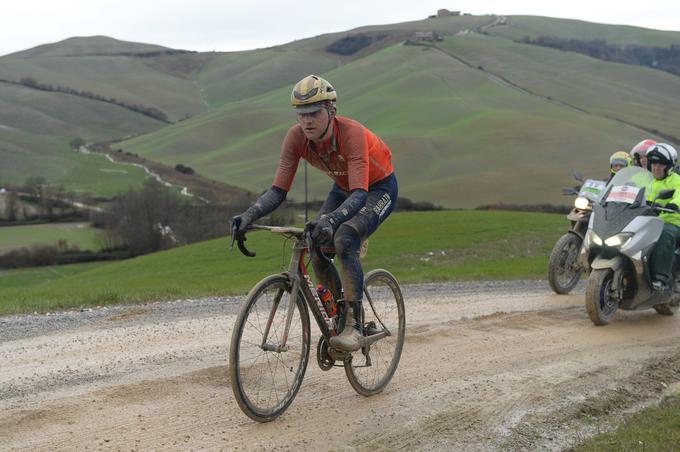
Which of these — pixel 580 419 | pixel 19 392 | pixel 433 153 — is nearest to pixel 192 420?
pixel 19 392

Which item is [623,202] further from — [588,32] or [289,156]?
[588,32]

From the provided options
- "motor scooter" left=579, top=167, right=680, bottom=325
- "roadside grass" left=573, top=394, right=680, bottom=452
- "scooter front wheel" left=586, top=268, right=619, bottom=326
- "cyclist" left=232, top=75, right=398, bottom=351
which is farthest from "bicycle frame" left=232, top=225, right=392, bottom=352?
"motor scooter" left=579, top=167, right=680, bottom=325

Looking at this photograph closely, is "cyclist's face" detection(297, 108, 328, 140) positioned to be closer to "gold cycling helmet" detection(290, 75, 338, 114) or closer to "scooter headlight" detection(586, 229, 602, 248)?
"gold cycling helmet" detection(290, 75, 338, 114)

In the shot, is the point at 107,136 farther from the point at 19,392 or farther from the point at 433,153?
the point at 19,392

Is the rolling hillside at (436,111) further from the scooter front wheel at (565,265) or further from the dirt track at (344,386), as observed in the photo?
the dirt track at (344,386)

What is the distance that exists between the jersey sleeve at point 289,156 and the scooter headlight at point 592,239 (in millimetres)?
5556

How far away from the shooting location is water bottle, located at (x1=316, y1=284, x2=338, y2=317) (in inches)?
241

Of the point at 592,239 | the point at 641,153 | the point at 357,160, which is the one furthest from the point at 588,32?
the point at 357,160

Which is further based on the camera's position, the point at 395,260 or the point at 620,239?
the point at 395,260

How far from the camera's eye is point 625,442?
5613 millimetres

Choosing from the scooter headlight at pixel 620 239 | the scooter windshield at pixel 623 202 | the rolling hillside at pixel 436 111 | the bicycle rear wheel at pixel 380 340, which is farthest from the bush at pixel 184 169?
the bicycle rear wheel at pixel 380 340

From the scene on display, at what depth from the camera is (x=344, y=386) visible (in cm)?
Answer: 678

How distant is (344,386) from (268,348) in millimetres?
1323

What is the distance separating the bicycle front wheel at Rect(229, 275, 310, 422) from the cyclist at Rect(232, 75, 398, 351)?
1.26 feet
